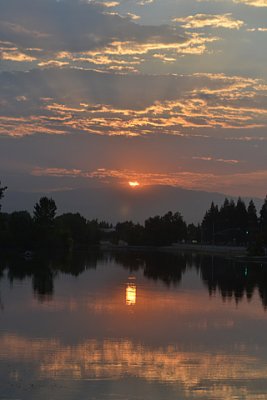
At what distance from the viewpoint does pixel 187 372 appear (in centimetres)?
1277

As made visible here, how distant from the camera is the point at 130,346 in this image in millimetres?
15578

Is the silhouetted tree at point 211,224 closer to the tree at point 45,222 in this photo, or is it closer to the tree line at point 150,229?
the tree line at point 150,229

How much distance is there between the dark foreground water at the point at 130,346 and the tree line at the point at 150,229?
5416cm

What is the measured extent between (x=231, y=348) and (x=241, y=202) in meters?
117

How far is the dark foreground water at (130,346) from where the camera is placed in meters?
11.3

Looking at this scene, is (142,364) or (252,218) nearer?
(142,364)

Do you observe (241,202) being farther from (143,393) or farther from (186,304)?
(143,393)

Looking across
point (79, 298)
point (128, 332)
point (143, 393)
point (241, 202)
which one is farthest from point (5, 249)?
point (143, 393)

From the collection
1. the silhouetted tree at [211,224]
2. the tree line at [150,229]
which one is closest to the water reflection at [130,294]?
the tree line at [150,229]

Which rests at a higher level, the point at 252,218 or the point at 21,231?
the point at 252,218

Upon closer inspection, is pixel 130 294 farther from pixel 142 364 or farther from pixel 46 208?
pixel 46 208

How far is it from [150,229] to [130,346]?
499 feet

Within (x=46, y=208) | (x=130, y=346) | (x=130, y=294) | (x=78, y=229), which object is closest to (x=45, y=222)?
(x=46, y=208)

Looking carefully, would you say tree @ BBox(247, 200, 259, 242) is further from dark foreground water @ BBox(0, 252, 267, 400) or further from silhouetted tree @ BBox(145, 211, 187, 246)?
dark foreground water @ BBox(0, 252, 267, 400)
